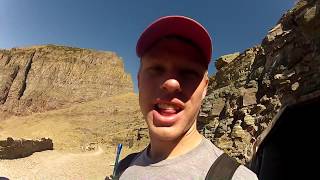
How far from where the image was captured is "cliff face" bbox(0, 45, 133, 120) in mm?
88125

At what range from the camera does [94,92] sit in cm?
9281

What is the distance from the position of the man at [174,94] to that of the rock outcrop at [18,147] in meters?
29.2

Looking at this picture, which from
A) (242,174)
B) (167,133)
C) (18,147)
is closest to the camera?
(242,174)

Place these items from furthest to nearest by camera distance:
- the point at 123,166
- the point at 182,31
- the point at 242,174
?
the point at 123,166, the point at 182,31, the point at 242,174

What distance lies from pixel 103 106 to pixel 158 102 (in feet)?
248

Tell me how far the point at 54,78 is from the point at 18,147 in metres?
64.4

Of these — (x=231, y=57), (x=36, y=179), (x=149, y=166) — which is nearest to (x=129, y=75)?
(x=36, y=179)

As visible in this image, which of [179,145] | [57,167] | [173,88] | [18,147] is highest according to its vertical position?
[18,147]

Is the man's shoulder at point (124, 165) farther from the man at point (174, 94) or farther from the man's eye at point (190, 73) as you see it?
the man's eye at point (190, 73)

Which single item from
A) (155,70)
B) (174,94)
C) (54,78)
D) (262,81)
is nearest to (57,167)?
(262,81)

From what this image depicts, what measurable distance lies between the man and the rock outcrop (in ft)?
95.7

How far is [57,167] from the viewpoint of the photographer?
29312mm

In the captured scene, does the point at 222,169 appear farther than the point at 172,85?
No

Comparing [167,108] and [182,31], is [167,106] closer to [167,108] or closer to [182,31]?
[167,108]
